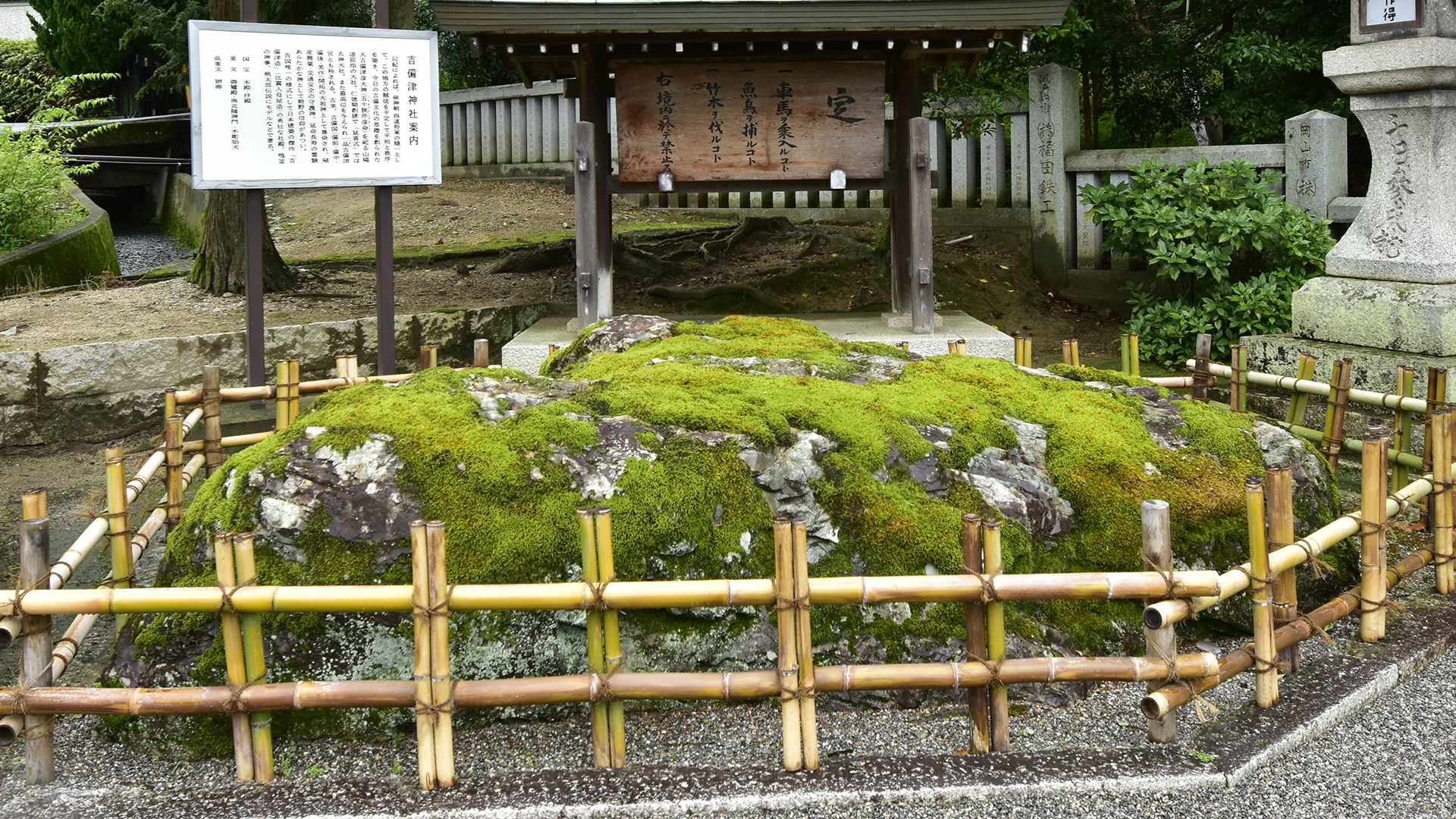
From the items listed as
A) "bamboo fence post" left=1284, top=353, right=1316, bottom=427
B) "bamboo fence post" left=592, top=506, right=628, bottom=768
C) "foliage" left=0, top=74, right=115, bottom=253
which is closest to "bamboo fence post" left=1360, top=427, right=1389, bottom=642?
"bamboo fence post" left=1284, top=353, right=1316, bottom=427

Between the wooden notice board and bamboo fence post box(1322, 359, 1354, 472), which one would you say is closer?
bamboo fence post box(1322, 359, 1354, 472)

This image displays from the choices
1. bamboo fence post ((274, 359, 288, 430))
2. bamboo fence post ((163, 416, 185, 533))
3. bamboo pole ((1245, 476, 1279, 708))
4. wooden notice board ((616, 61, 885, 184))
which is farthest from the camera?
wooden notice board ((616, 61, 885, 184))

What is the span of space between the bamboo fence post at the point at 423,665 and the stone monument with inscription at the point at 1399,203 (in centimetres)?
635

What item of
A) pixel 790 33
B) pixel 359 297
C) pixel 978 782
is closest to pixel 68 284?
pixel 359 297

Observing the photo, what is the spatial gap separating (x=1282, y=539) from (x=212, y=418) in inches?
180

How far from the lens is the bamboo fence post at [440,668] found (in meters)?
3.20

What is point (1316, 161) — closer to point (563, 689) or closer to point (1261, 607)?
point (1261, 607)

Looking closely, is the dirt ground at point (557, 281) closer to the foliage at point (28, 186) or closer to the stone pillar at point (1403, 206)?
the foliage at point (28, 186)

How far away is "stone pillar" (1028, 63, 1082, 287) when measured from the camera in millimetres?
Result: 10312

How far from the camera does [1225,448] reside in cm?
460

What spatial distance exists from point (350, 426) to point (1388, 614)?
158 inches

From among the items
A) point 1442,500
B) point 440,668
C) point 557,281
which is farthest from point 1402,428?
point 557,281

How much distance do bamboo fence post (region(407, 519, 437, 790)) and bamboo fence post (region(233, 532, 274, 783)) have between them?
1.66 feet

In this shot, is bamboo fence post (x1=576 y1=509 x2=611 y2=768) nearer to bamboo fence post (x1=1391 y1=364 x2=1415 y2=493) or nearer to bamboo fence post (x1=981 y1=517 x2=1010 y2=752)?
bamboo fence post (x1=981 y1=517 x2=1010 y2=752)
